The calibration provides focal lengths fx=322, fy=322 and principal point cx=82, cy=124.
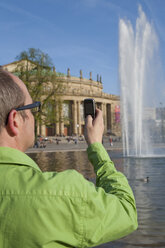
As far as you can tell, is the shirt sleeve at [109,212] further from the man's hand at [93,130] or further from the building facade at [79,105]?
the building facade at [79,105]

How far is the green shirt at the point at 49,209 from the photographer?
1.30 metres

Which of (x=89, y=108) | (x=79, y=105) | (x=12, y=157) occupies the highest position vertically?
(x=79, y=105)

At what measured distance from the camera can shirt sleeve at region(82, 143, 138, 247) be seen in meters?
1.36

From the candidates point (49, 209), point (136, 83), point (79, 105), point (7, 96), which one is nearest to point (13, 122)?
point (7, 96)

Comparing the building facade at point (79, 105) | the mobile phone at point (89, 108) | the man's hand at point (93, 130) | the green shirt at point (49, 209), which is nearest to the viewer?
the green shirt at point (49, 209)

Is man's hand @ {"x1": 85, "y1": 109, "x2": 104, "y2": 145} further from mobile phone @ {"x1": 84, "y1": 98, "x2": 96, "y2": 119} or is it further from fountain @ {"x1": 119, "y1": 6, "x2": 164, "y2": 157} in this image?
fountain @ {"x1": 119, "y1": 6, "x2": 164, "y2": 157}

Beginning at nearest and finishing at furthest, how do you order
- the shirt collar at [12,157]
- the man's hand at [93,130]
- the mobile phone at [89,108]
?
1. the shirt collar at [12,157]
2. the man's hand at [93,130]
3. the mobile phone at [89,108]

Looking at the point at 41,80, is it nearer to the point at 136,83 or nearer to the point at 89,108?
the point at 136,83

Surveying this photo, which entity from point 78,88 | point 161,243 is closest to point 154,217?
point 161,243

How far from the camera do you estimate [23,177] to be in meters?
1.35

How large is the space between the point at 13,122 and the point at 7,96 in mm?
130

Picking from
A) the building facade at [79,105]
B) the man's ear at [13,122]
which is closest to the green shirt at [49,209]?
the man's ear at [13,122]

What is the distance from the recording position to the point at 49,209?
4.29 ft

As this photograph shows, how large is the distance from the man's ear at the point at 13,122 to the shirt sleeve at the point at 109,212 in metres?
A: 0.48
